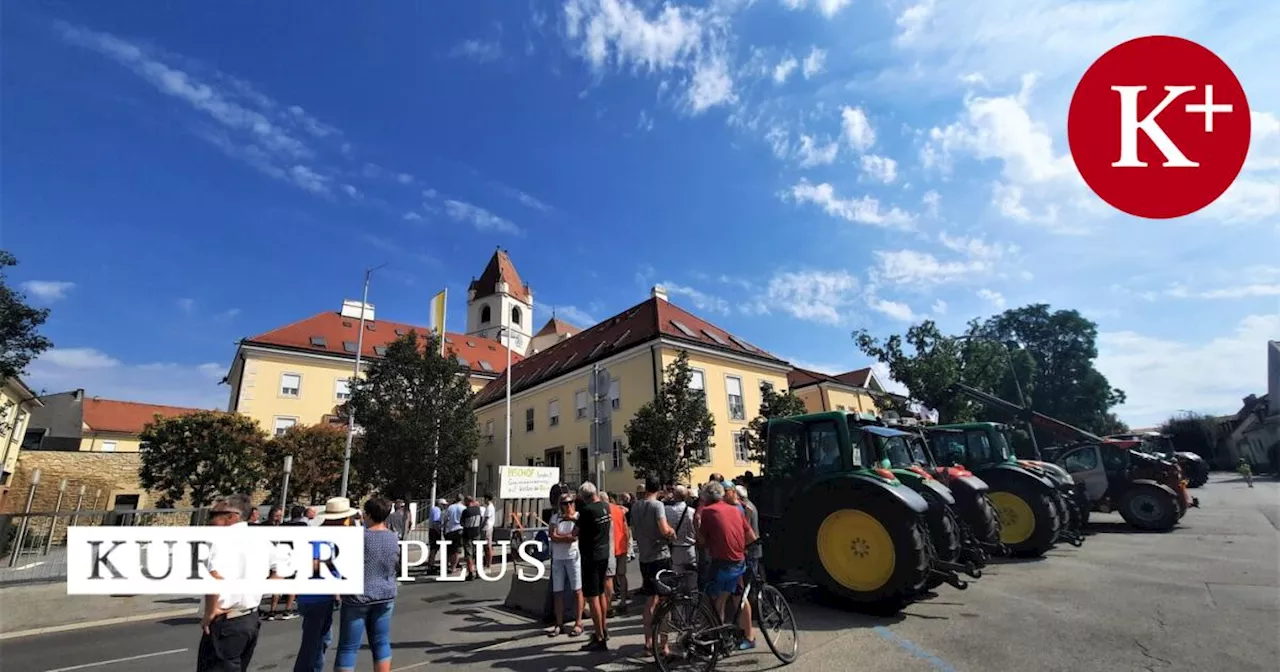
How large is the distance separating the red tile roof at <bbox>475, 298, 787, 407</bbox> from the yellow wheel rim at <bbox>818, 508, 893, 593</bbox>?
1927 centimetres

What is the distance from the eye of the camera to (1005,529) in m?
10.8

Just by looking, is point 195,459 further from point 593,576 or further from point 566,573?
point 593,576

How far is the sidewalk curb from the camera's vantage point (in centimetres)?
887

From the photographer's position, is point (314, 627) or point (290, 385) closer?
point (314, 627)

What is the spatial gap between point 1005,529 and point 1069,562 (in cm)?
113

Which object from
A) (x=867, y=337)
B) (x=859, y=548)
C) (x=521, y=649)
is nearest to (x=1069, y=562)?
(x=859, y=548)

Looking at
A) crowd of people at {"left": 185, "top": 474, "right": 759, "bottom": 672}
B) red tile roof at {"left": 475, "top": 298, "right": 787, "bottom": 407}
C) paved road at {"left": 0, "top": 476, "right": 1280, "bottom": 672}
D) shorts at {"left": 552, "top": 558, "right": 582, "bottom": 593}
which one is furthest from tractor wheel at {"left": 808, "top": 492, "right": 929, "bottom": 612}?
red tile roof at {"left": 475, "top": 298, "right": 787, "bottom": 407}

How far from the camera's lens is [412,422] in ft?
70.1

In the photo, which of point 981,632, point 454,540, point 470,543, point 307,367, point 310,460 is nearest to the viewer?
point 981,632

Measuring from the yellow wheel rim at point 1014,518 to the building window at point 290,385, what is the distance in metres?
40.1

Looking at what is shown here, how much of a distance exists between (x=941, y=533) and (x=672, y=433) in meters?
14.3

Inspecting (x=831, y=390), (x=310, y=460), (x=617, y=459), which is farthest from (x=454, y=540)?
(x=831, y=390)

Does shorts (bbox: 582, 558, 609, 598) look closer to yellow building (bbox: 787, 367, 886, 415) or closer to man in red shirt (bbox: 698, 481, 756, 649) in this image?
man in red shirt (bbox: 698, 481, 756, 649)

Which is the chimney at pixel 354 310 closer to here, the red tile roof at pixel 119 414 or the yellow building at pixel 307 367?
the yellow building at pixel 307 367
